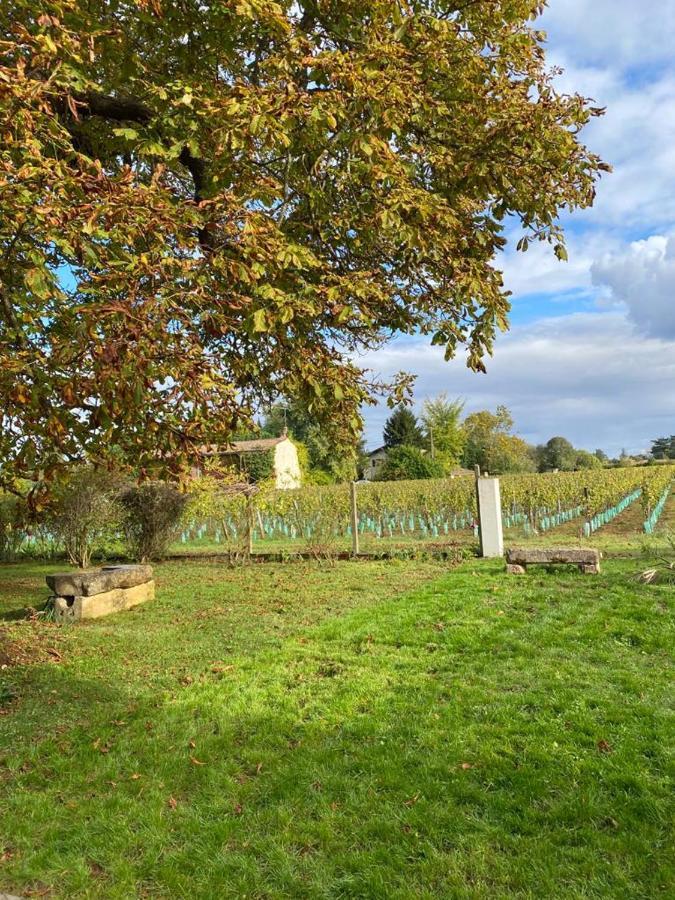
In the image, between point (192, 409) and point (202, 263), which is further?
point (192, 409)

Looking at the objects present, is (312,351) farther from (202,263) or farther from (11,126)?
(11,126)

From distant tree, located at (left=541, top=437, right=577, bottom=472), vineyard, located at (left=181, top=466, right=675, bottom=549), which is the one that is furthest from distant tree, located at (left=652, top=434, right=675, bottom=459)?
vineyard, located at (left=181, top=466, right=675, bottom=549)

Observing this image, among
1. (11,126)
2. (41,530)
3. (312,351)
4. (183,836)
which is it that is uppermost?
(11,126)

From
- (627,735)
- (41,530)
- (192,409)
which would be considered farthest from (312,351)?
(41,530)

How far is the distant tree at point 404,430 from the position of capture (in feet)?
168

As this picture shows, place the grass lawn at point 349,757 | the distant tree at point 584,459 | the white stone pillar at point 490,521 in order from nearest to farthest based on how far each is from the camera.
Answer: the grass lawn at point 349,757
the white stone pillar at point 490,521
the distant tree at point 584,459

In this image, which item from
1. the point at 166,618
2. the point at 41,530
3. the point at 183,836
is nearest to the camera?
the point at 183,836

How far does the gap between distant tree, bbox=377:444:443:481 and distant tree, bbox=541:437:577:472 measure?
30352mm

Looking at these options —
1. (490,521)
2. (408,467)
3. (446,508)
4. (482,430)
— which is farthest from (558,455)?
(490,521)

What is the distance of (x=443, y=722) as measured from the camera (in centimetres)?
386

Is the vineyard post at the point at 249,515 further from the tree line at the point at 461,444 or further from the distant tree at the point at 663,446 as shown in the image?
the distant tree at the point at 663,446

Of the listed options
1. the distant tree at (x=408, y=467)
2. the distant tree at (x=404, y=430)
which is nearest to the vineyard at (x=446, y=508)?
the distant tree at (x=408, y=467)

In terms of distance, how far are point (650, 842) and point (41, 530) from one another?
15016 mm

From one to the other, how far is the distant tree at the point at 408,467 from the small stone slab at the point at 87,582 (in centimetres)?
2682
